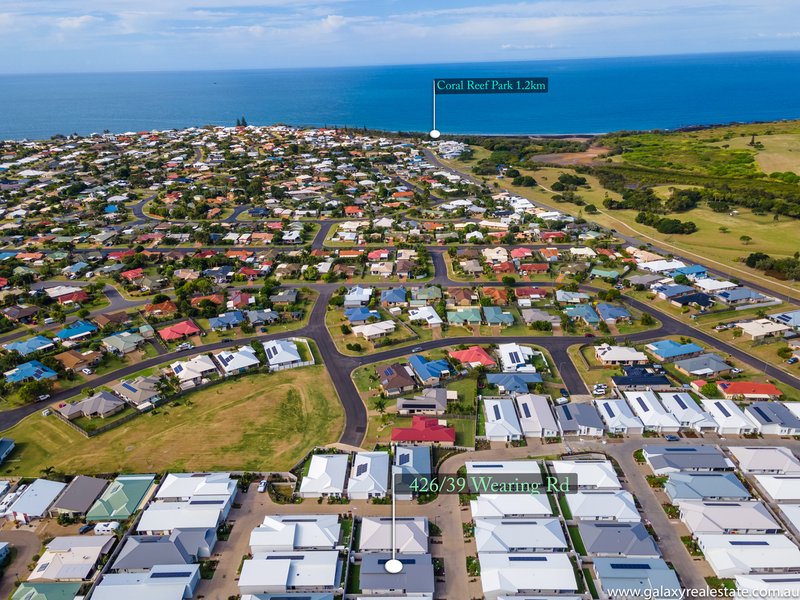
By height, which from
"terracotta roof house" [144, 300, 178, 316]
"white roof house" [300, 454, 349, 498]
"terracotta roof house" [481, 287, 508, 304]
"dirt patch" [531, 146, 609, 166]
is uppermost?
"dirt patch" [531, 146, 609, 166]

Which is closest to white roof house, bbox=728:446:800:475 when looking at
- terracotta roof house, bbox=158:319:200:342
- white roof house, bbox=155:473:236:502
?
white roof house, bbox=155:473:236:502

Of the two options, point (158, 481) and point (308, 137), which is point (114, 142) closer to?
point (308, 137)

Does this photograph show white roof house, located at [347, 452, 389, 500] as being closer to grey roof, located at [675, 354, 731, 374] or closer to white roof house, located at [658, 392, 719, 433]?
white roof house, located at [658, 392, 719, 433]

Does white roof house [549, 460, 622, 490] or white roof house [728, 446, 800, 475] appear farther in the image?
white roof house [728, 446, 800, 475]

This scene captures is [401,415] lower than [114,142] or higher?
lower

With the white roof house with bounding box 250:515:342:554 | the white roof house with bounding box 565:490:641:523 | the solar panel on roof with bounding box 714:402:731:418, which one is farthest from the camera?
the solar panel on roof with bounding box 714:402:731:418

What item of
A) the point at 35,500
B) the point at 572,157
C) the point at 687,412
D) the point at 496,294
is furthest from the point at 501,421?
the point at 572,157

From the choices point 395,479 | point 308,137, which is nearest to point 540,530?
point 395,479
